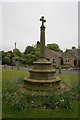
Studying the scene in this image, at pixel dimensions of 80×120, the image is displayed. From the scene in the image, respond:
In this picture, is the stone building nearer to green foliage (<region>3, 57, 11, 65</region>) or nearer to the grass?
green foliage (<region>3, 57, 11, 65</region>)

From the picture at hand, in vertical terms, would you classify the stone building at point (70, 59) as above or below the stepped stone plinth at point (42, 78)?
above

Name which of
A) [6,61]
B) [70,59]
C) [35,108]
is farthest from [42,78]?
[6,61]

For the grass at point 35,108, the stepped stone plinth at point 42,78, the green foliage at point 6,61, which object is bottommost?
the grass at point 35,108

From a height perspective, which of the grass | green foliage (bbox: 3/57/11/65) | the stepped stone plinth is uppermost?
green foliage (bbox: 3/57/11/65)

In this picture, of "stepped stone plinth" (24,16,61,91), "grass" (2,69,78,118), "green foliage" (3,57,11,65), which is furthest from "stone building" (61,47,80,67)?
"grass" (2,69,78,118)

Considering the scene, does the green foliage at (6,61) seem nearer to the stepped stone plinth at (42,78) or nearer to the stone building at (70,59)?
the stone building at (70,59)

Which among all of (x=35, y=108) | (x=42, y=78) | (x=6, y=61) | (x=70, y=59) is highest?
(x=70, y=59)

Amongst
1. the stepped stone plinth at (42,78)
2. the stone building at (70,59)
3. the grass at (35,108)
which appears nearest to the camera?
the grass at (35,108)

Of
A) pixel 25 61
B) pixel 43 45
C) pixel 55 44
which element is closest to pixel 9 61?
pixel 25 61

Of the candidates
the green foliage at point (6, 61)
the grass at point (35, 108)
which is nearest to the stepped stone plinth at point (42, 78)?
the grass at point (35, 108)

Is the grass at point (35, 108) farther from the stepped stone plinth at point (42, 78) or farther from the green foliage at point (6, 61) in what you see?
the green foliage at point (6, 61)

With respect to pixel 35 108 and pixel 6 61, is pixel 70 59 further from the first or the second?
pixel 35 108

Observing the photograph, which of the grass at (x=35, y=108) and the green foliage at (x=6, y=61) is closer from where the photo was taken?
the grass at (x=35, y=108)

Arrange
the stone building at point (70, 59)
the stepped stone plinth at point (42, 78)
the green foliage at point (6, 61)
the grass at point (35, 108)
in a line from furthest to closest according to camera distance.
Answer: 1. the green foliage at point (6, 61)
2. the stone building at point (70, 59)
3. the stepped stone plinth at point (42, 78)
4. the grass at point (35, 108)
